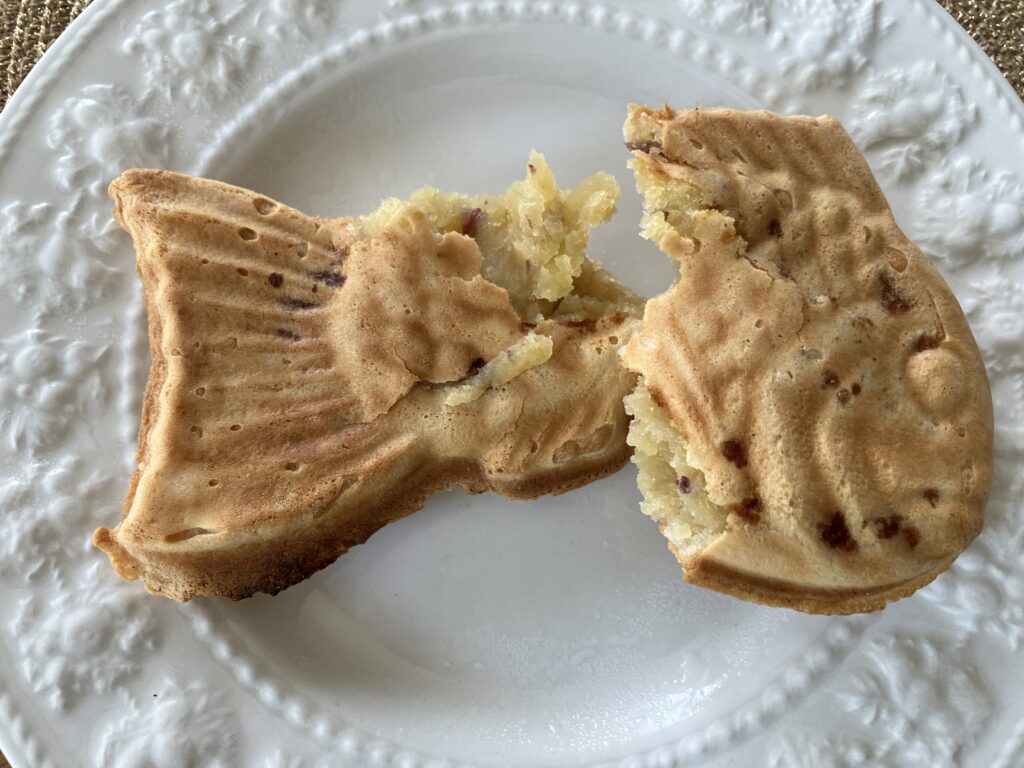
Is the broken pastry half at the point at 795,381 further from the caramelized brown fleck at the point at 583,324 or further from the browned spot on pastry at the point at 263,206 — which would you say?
the browned spot on pastry at the point at 263,206

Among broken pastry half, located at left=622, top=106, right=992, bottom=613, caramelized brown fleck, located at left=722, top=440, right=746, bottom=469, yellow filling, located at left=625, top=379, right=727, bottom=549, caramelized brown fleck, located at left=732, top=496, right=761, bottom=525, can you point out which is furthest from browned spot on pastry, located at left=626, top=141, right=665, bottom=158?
caramelized brown fleck, located at left=732, top=496, right=761, bottom=525

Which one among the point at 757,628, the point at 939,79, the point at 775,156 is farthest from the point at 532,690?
the point at 939,79

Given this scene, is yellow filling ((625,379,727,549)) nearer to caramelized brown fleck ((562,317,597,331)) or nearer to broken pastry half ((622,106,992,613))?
broken pastry half ((622,106,992,613))

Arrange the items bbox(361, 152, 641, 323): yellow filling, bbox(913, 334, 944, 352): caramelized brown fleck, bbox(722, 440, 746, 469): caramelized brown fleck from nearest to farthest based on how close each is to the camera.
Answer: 1. bbox(722, 440, 746, 469): caramelized brown fleck
2. bbox(913, 334, 944, 352): caramelized brown fleck
3. bbox(361, 152, 641, 323): yellow filling

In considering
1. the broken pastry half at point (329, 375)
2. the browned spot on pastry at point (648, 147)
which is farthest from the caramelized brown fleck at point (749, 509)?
the browned spot on pastry at point (648, 147)

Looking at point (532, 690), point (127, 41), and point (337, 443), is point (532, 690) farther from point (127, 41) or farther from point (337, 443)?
point (127, 41)

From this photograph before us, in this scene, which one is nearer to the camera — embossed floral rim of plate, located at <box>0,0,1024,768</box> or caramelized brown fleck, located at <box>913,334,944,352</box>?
caramelized brown fleck, located at <box>913,334,944,352</box>

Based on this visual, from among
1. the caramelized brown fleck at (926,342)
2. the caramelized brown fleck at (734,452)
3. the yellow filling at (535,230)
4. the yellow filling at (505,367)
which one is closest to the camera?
the caramelized brown fleck at (734,452)

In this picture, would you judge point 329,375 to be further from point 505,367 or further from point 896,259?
point 896,259
